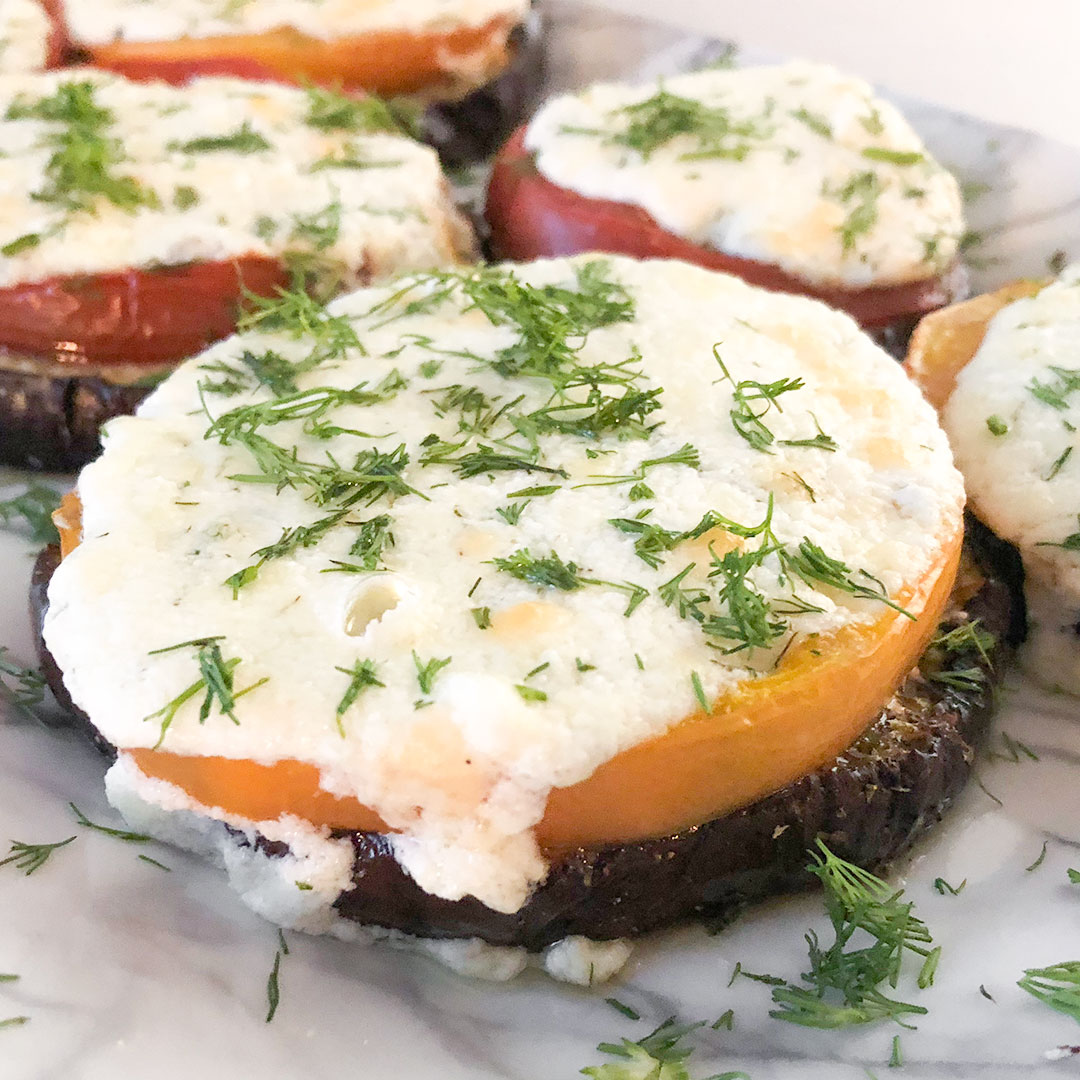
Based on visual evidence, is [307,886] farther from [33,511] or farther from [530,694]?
[33,511]

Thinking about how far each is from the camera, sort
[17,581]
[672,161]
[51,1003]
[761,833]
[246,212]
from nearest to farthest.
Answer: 1. [51,1003]
2. [761,833]
3. [17,581]
4. [246,212]
5. [672,161]

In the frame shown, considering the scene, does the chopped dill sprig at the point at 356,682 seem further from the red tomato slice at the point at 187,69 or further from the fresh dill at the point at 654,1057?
the red tomato slice at the point at 187,69

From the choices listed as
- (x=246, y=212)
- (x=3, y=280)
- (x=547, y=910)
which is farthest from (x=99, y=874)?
(x=246, y=212)

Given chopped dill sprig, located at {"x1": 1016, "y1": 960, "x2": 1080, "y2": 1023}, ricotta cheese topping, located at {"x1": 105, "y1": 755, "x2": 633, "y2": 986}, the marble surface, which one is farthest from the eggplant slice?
chopped dill sprig, located at {"x1": 1016, "y1": 960, "x2": 1080, "y2": 1023}

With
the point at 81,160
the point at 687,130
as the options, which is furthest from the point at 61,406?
the point at 687,130

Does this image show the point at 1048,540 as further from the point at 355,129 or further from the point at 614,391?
the point at 355,129

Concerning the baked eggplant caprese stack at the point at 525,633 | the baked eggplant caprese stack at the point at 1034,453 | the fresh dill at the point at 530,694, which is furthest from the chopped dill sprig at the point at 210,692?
the baked eggplant caprese stack at the point at 1034,453
